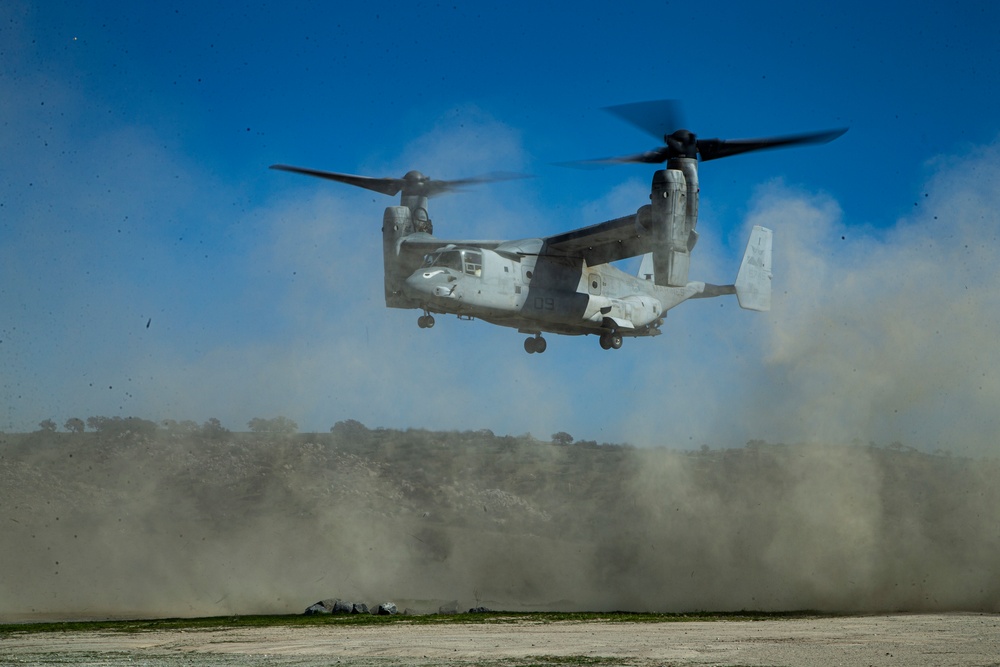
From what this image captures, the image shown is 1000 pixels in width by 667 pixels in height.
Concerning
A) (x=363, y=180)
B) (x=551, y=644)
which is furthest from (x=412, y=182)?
(x=551, y=644)

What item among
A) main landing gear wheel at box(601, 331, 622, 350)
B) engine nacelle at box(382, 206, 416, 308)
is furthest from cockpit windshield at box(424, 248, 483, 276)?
main landing gear wheel at box(601, 331, 622, 350)

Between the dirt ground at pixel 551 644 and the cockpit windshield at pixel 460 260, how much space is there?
10516 millimetres

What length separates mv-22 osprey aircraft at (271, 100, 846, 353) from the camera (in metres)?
27.2

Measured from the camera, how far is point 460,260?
1134 inches

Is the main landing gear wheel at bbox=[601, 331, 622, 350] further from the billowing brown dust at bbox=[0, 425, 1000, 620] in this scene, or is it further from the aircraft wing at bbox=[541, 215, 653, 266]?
the billowing brown dust at bbox=[0, 425, 1000, 620]

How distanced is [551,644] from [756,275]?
71.1 ft

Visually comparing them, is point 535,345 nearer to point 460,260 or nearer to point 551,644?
point 460,260

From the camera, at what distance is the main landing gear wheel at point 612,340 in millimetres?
31938

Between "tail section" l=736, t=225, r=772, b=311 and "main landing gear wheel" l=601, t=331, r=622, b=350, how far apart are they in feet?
21.3

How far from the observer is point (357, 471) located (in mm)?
52531

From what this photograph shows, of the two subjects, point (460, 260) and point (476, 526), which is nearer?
point (460, 260)

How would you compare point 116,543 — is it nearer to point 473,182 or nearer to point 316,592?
point 316,592

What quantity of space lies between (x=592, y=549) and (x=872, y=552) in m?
14.2

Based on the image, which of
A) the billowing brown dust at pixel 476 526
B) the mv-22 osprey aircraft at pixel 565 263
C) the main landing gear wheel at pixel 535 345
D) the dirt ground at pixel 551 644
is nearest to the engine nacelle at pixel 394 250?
the mv-22 osprey aircraft at pixel 565 263
